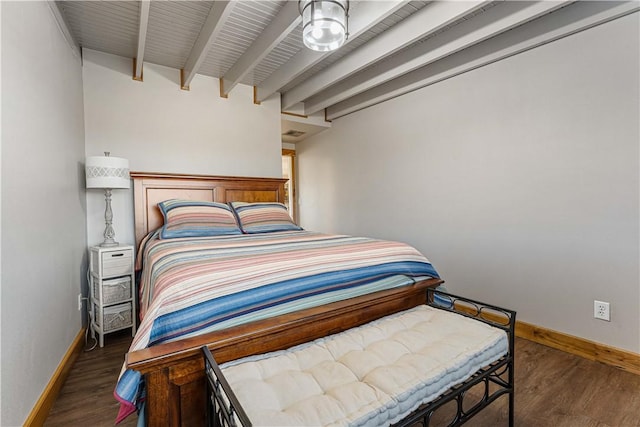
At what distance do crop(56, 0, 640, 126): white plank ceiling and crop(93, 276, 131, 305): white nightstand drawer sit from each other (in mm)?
1890

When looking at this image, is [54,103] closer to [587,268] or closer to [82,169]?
[82,169]

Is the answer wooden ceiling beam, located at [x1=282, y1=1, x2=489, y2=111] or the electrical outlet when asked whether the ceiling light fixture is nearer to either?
wooden ceiling beam, located at [x1=282, y1=1, x2=489, y2=111]

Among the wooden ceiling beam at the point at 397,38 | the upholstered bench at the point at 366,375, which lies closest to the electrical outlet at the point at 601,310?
the upholstered bench at the point at 366,375

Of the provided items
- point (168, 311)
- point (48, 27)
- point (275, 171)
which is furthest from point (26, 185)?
point (275, 171)

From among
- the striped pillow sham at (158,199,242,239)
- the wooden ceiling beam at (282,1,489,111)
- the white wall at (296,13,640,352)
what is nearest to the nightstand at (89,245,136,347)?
the striped pillow sham at (158,199,242,239)

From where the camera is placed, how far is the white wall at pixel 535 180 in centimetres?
193

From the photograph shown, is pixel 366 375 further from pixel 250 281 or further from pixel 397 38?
pixel 397 38

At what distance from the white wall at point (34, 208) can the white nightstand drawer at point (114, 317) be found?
0.15m

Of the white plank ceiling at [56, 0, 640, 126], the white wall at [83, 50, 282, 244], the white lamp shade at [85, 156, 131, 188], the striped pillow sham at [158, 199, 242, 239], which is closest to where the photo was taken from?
the white plank ceiling at [56, 0, 640, 126]

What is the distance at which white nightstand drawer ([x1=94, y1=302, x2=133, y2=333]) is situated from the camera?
7.39 feet

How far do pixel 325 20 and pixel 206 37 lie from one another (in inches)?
47.1

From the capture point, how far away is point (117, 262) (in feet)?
7.68

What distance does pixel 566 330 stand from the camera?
217cm

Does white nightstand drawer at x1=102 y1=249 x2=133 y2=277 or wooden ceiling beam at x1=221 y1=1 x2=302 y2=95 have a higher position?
wooden ceiling beam at x1=221 y1=1 x2=302 y2=95
